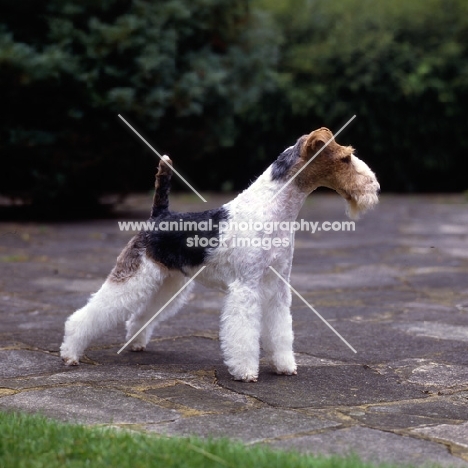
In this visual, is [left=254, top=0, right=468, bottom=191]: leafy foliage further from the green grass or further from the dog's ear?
the green grass

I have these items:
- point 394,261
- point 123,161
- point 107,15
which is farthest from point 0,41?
point 394,261

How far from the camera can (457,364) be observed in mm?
4570

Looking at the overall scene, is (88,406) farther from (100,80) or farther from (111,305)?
(100,80)

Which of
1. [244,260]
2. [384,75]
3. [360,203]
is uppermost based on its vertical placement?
[384,75]

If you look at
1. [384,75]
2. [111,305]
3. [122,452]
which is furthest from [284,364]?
[384,75]

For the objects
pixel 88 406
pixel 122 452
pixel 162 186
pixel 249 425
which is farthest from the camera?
pixel 162 186

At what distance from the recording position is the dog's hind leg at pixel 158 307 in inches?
187

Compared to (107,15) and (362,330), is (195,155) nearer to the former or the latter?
(107,15)

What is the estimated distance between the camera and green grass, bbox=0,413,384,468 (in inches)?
112

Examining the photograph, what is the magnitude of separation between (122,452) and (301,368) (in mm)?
1755

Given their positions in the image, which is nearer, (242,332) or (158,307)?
(242,332)

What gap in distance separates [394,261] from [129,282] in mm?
4688

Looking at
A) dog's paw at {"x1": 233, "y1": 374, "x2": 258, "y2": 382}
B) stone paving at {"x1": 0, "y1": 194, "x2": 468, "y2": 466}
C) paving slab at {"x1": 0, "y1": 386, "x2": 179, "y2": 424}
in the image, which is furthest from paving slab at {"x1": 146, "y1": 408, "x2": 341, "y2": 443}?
dog's paw at {"x1": 233, "y1": 374, "x2": 258, "y2": 382}

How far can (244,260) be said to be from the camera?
429 cm
